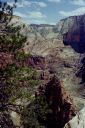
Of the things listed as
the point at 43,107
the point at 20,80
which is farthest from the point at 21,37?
the point at 43,107

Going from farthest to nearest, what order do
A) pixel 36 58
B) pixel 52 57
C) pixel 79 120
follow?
pixel 52 57 < pixel 36 58 < pixel 79 120

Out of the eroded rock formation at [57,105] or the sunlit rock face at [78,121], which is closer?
the sunlit rock face at [78,121]

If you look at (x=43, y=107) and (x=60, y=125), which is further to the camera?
(x=60, y=125)

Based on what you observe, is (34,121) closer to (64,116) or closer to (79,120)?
(79,120)

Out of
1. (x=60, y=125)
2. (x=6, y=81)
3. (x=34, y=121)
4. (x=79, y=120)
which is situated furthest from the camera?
(x=60, y=125)

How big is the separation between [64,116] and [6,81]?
30991 mm

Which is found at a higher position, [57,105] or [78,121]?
[78,121]

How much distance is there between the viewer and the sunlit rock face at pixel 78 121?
5860 cm

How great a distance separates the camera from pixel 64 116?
217 feet

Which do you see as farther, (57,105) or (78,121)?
(57,105)

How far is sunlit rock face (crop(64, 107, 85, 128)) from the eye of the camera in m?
58.6

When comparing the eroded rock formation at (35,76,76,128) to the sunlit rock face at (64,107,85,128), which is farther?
the eroded rock formation at (35,76,76,128)

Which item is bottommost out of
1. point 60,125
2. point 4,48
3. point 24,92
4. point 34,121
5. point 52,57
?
point 52,57

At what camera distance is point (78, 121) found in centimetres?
6075
